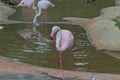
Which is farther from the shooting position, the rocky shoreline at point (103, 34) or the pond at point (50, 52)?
the rocky shoreline at point (103, 34)

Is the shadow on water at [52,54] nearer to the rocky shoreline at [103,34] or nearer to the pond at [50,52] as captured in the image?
the pond at [50,52]

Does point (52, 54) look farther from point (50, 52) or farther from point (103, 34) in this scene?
point (103, 34)

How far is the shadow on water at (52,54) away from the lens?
9656mm

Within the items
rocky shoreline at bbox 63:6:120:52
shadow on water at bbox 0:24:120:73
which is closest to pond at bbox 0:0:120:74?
shadow on water at bbox 0:24:120:73

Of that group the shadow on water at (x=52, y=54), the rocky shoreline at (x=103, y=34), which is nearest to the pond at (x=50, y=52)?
the shadow on water at (x=52, y=54)

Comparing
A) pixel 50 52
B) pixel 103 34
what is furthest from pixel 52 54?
pixel 103 34

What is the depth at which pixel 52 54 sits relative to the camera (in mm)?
10852

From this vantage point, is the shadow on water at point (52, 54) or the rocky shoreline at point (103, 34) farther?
the rocky shoreline at point (103, 34)

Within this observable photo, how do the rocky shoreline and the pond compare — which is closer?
the pond

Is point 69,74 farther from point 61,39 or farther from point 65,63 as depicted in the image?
point 65,63

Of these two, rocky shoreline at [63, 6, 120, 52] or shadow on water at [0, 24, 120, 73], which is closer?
shadow on water at [0, 24, 120, 73]

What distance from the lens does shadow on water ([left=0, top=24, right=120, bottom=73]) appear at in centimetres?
966

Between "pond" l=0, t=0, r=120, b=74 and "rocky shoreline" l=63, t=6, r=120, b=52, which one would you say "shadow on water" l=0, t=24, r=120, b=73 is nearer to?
"pond" l=0, t=0, r=120, b=74

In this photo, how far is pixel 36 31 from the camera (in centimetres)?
1473
